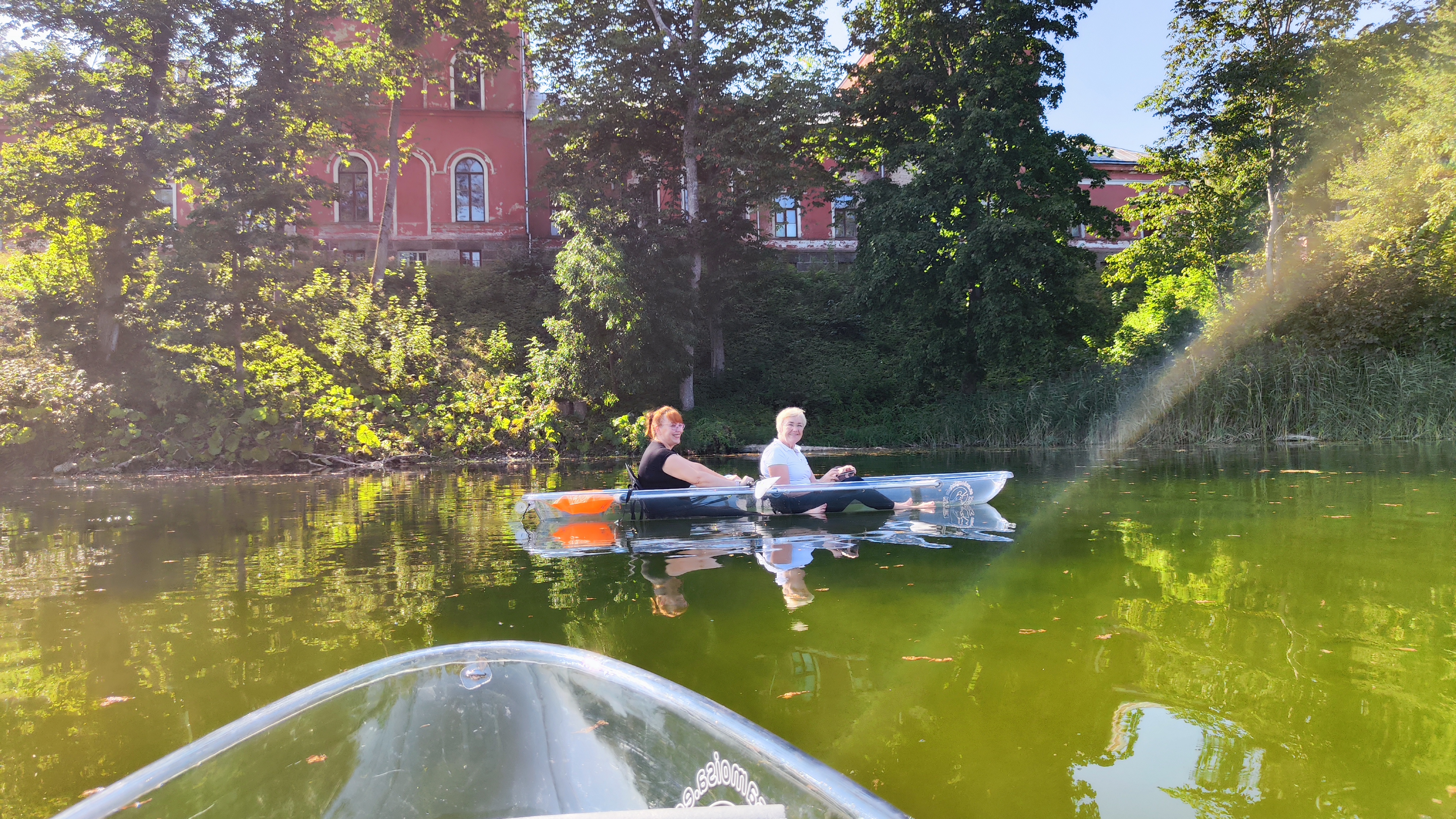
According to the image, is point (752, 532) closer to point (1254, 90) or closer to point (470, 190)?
point (1254, 90)

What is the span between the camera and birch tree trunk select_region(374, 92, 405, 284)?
2467 centimetres

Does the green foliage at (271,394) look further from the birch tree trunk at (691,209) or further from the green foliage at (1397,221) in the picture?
the green foliage at (1397,221)

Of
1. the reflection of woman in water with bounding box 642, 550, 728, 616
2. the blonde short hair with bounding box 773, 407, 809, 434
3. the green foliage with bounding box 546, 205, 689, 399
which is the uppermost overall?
the green foliage with bounding box 546, 205, 689, 399

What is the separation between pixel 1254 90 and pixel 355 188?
2720cm

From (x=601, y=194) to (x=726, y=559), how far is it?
1731cm

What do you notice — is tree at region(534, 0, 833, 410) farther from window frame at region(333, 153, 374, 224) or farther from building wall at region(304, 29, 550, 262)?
window frame at region(333, 153, 374, 224)

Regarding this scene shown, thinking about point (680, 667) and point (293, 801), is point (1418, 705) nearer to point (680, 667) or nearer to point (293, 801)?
point (680, 667)

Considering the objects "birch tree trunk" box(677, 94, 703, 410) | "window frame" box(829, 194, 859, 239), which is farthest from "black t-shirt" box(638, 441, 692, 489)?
"window frame" box(829, 194, 859, 239)

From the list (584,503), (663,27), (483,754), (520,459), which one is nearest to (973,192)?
(663,27)

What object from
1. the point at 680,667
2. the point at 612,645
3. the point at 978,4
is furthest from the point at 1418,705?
the point at 978,4

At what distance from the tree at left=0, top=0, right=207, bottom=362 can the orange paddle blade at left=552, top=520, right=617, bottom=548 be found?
1296 cm

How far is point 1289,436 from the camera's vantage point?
17172 millimetres

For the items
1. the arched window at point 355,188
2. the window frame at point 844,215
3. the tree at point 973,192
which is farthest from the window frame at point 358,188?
the tree at point 973,192

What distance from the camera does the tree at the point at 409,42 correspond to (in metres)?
22.6
